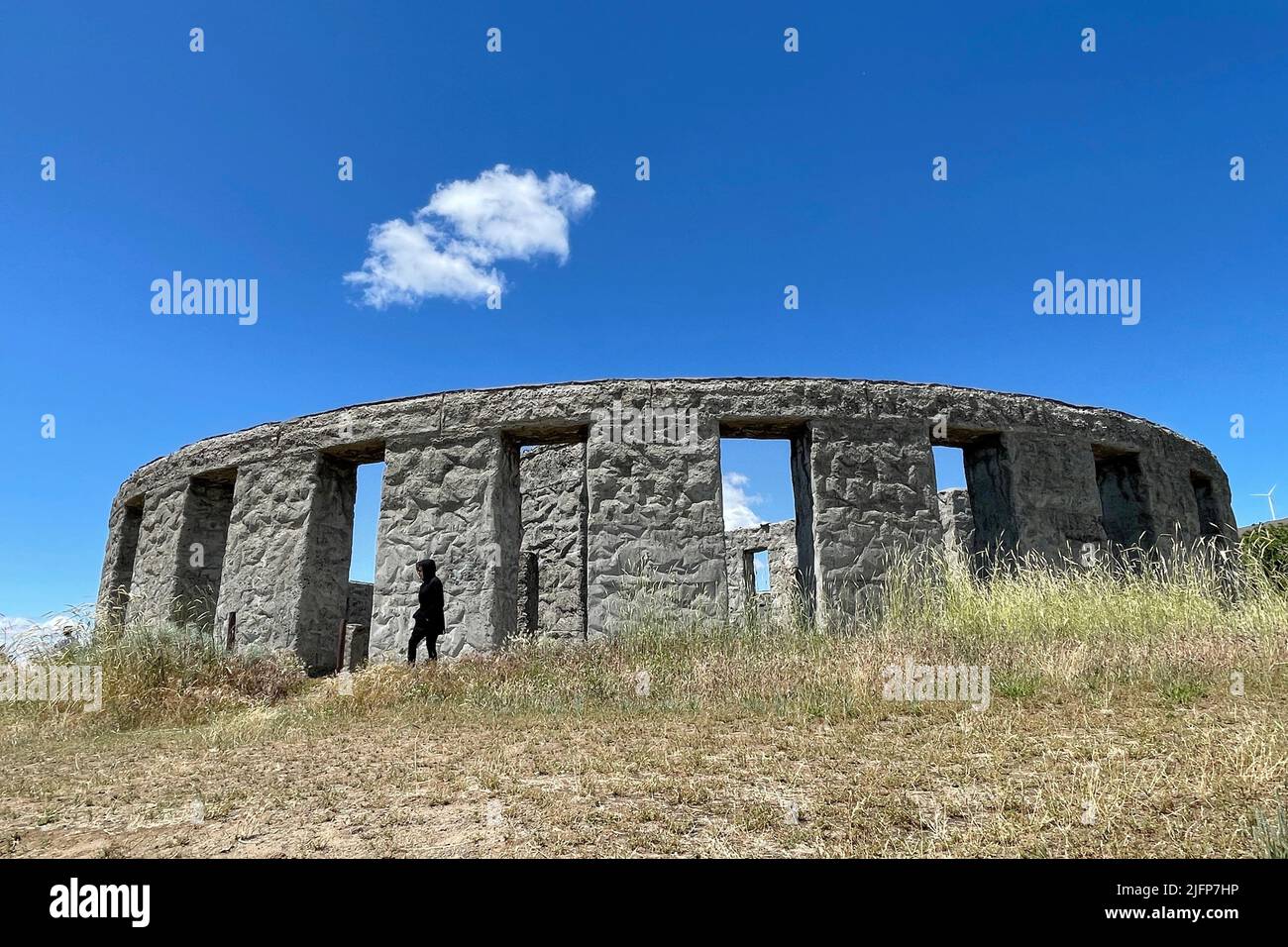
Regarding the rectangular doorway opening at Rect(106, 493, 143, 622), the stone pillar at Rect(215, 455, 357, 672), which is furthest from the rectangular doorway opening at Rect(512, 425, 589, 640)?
the rectangular doorway opening at Rect(106, 493, 143, 622)

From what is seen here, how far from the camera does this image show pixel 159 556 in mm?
10617

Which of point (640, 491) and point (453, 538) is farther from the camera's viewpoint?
point (453, 538)

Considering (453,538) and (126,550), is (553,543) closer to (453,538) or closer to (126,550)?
(453,538)

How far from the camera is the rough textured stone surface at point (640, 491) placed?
332 inches

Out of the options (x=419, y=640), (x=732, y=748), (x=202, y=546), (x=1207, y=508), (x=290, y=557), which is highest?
(x=1207, y=508)

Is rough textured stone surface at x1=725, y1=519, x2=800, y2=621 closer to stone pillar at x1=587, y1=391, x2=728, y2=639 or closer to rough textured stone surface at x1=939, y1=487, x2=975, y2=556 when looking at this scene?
rough textured stone surface at x1=939, y1=487, x2=975, y2=556

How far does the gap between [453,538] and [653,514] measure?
233 cm

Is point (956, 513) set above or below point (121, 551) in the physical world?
above

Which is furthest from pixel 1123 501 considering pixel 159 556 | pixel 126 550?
pixel 126 550

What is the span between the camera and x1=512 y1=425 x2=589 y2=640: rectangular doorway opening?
1165cm

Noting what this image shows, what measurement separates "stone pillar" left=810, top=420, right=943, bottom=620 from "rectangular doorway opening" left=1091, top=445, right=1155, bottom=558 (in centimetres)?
266

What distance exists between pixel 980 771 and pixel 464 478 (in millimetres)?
6519

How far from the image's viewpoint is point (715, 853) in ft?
9.07

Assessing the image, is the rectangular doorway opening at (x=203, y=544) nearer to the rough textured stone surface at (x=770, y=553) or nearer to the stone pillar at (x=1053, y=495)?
the rough textured stone surface at (x=770, y=553)
